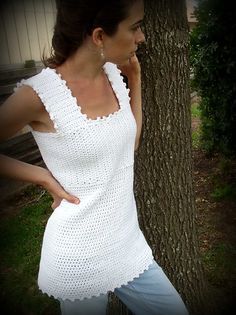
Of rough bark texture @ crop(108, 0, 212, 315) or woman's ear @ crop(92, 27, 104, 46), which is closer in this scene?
woman's ear @ crop(92, 27, 104, 46)

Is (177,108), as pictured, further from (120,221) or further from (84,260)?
(84,260)

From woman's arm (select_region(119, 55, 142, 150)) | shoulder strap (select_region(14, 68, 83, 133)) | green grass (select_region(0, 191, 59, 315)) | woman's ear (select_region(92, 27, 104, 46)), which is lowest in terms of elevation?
green grass (select_region(0, 191, 59, 315))

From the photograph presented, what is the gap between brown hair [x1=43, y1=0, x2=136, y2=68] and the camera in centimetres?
152

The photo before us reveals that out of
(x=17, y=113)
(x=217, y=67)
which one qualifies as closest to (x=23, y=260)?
(x=17, y=113)

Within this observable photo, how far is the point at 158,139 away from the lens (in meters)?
2.31

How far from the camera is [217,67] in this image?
436cm

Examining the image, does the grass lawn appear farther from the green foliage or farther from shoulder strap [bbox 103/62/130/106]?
shoulder strap [bbox 103/62/130/106]

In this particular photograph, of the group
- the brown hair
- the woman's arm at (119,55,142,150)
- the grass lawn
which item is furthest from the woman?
the grass lawn

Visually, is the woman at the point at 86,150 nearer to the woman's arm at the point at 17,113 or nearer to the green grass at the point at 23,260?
the woman's arm at the point at 17,113

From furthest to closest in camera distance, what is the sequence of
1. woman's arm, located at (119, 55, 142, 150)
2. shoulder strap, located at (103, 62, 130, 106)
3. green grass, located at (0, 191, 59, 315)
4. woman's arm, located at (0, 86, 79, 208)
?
green grass, located at (0, 191, 59, 315) → woman's arm, located at (119, 55, 142, 150) → shoulder strap, located at (103, 62, 130, 106) → woman's arm, located at (0, 86, 79, 208)

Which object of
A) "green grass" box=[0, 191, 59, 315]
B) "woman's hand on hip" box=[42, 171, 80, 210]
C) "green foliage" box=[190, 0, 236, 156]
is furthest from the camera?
"green foliage" box=[190, 0, 236, 156]

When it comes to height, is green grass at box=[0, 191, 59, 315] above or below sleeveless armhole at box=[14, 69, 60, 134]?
below

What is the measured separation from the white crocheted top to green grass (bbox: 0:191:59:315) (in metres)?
1.49

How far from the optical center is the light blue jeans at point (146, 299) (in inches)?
67.7
